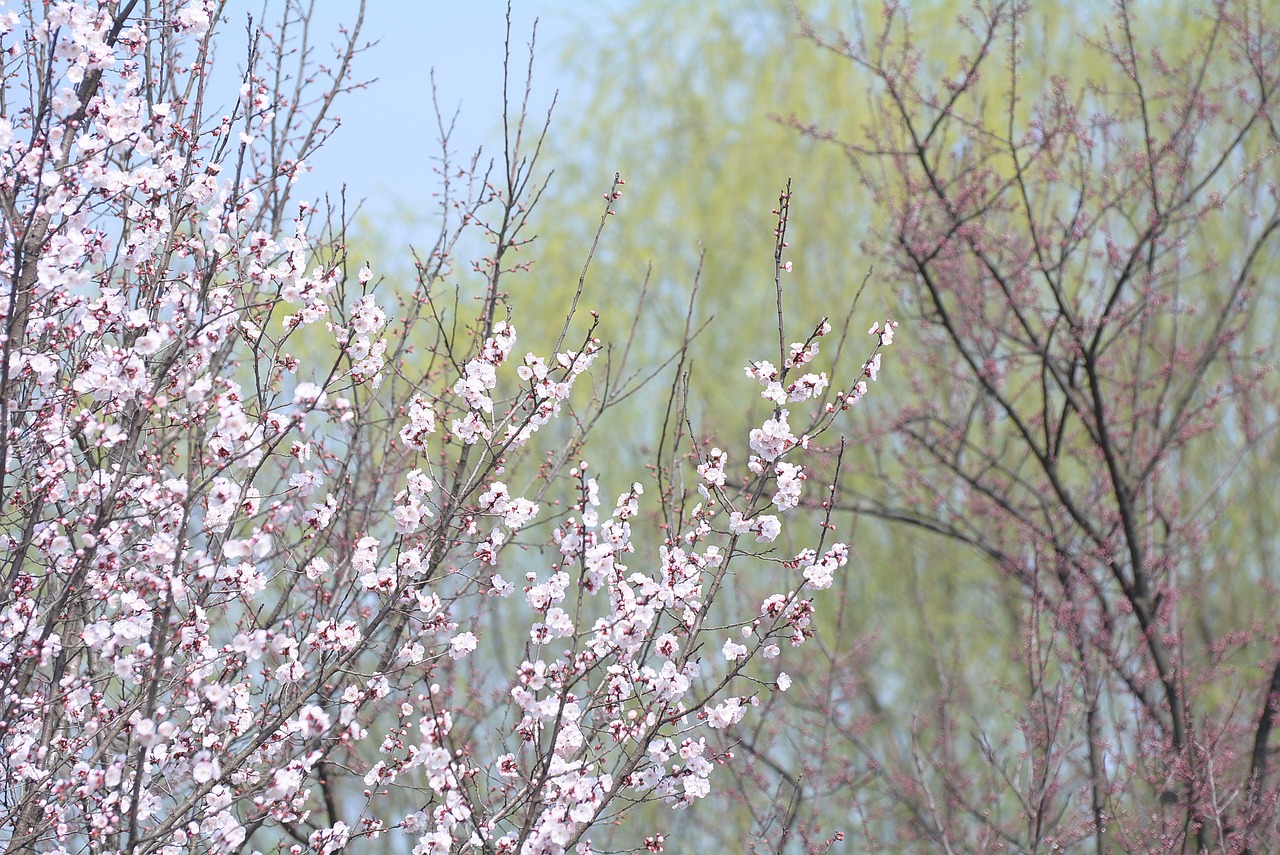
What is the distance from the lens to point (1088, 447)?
811cm

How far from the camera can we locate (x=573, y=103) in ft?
40.5

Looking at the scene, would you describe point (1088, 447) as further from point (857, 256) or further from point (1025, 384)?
point (857, 256)

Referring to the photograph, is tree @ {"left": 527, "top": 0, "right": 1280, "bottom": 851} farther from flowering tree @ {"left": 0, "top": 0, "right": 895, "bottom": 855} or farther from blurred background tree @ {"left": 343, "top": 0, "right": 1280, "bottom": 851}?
flowering tree @ {"left": 0, "top": 0, "right": 895, "bottom": 855}

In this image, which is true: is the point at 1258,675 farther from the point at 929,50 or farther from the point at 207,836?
the point at 207,836

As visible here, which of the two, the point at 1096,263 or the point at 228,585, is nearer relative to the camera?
the point at 228,585

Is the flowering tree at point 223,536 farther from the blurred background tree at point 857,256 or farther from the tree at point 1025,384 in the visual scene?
the blurred background tree at point 857,256

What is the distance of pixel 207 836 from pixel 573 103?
31.9ft

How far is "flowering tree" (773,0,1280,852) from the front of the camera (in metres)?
5.49

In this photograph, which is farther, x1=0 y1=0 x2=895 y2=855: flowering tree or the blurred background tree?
the blurred background tree

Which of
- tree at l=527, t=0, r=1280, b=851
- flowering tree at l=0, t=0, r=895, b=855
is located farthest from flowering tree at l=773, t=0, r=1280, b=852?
flowering tree at l=0, t=0, r=895, b=855

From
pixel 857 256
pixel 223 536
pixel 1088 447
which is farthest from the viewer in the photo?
pixel 857 256

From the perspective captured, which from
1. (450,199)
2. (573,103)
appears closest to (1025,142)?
(450,199)

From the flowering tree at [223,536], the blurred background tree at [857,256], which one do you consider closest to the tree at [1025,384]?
the blurred background tree at [857,256]

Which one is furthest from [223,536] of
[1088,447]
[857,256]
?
[857,256]
